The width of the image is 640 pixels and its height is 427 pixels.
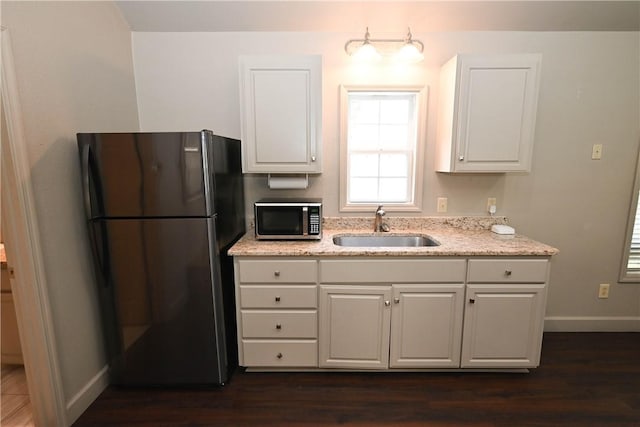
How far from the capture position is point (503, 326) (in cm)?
196

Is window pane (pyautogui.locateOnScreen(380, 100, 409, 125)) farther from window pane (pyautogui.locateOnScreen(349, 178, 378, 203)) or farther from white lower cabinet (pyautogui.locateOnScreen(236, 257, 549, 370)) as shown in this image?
white lower cabinet (pyautogui.locateOnScreen(236, 257, 549, 370))

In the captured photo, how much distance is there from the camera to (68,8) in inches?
67.1

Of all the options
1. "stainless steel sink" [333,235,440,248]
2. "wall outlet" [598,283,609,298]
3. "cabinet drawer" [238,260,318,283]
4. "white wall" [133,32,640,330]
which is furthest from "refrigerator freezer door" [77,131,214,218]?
"wall outlet" [598,283,609,298]

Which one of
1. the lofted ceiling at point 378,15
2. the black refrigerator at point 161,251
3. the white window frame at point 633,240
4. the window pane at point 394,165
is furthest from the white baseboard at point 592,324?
the black refrigerator at point 161,251

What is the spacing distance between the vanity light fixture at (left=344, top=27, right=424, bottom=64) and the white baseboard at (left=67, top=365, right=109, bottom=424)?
2.72m

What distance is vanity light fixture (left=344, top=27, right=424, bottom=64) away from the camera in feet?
6.89

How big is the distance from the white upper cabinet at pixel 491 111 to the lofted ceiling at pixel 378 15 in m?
0.38

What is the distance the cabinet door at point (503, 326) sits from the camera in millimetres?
1927

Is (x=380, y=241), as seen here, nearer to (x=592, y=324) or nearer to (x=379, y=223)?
(x=379, y=223)

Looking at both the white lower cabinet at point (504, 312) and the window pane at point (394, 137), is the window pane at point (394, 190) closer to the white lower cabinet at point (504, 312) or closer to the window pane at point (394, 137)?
the window pane at point (394, 137)

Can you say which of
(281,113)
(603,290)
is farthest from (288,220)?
(603,290)

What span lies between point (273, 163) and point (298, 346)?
1.25 metres

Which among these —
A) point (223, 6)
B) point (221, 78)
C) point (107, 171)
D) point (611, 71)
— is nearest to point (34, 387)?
point (107, 171)

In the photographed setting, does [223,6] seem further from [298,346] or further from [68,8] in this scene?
[298,346]
